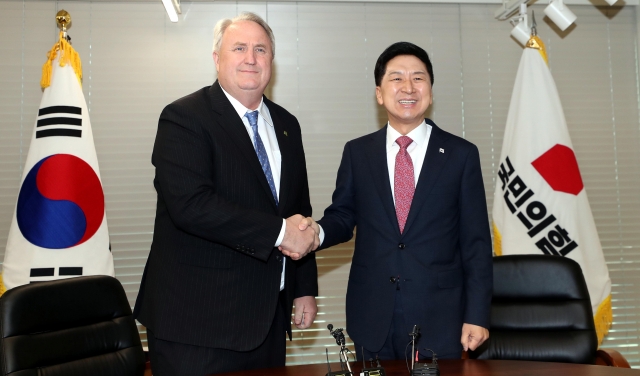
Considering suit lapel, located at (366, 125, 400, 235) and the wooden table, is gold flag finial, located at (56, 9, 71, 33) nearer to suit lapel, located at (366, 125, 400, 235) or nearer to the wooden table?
suit lapel, located at (366, 125, 400, 235)

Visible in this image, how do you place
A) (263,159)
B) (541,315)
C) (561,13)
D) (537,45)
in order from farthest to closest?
(537,45) < (561,13) < (541,315) < (263,159)

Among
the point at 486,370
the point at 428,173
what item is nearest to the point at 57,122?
the point at 428,173

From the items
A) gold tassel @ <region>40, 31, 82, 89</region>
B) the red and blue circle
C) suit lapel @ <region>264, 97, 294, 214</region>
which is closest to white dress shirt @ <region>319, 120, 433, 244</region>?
suit lapel @ <region>264, 97, 294, 214</region>

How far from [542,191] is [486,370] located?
2.68 m

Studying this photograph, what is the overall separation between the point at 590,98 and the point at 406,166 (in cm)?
300

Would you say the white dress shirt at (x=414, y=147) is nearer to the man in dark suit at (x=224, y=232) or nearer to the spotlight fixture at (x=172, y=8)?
the man in dark suit at (x=224, y=232)

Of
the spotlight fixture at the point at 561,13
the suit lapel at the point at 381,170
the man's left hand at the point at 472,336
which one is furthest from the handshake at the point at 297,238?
the spotlight fixture at the point at 561,13

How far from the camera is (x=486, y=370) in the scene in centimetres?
170

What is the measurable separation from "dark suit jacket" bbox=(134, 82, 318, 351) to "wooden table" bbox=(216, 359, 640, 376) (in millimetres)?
316

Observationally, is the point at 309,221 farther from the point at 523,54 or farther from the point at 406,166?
the point at 523,54

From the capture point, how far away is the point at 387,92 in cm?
243

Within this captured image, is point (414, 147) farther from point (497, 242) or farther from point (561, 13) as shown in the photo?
point (561, 13)

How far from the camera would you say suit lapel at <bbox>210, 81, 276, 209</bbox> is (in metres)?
2.19

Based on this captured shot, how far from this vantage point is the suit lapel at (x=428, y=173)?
225cm
